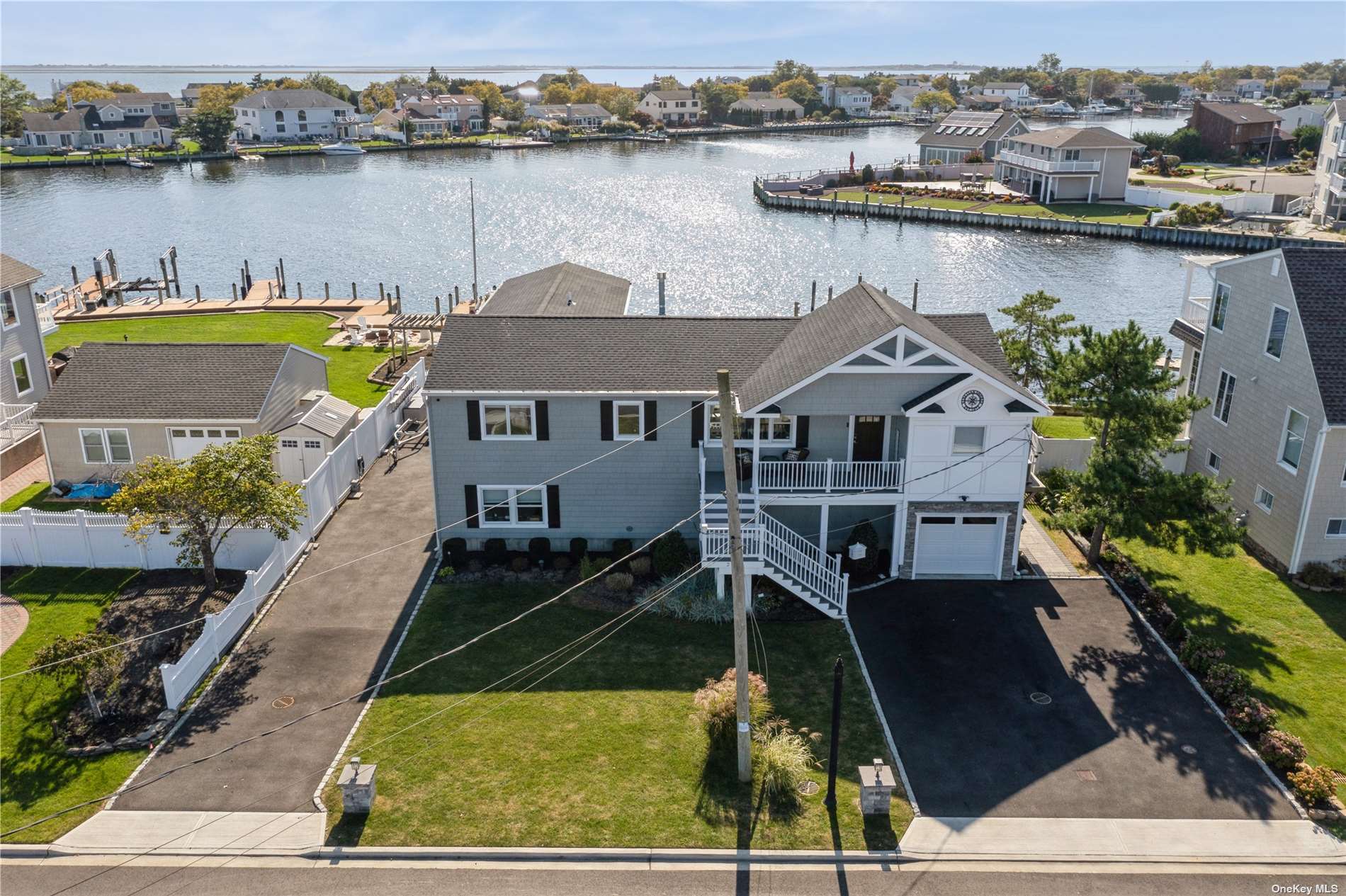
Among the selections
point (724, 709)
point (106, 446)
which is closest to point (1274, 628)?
point (724, 709)

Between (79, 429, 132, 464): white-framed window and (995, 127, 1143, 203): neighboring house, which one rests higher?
(995, 127, 1143, 203): neighboring house

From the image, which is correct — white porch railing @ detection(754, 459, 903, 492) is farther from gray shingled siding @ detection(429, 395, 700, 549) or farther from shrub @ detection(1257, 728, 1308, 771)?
shrub @ detection(1257, 728, 1308, 771)

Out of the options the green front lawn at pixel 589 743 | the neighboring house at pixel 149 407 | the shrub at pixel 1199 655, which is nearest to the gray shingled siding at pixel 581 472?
the green front lawn at pixel 589 743

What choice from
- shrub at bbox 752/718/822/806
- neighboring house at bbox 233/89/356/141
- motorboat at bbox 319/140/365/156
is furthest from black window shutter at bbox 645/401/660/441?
neighboring house at bbox 233/89/356/141

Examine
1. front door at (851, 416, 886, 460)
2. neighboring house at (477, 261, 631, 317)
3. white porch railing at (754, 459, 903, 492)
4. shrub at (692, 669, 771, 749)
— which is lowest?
shrub at (692, 669, 771, 749)

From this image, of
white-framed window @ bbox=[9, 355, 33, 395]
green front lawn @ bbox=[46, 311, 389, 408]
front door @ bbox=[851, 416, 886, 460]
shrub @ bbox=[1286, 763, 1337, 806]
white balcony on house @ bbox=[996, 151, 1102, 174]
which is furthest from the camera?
white balcony on house @ bbox=[996, 151, 1102, 174]

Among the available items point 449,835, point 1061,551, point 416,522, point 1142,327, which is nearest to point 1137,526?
point 1061,551

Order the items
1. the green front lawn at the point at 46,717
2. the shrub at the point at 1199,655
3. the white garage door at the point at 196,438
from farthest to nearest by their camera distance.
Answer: the white garage door at the point at 196,438, the shrub at the point at 1199,655, the green front lawn at the point at 46,717

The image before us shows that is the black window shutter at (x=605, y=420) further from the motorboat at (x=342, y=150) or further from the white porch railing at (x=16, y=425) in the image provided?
the motorboat at (x=342, y=150)
